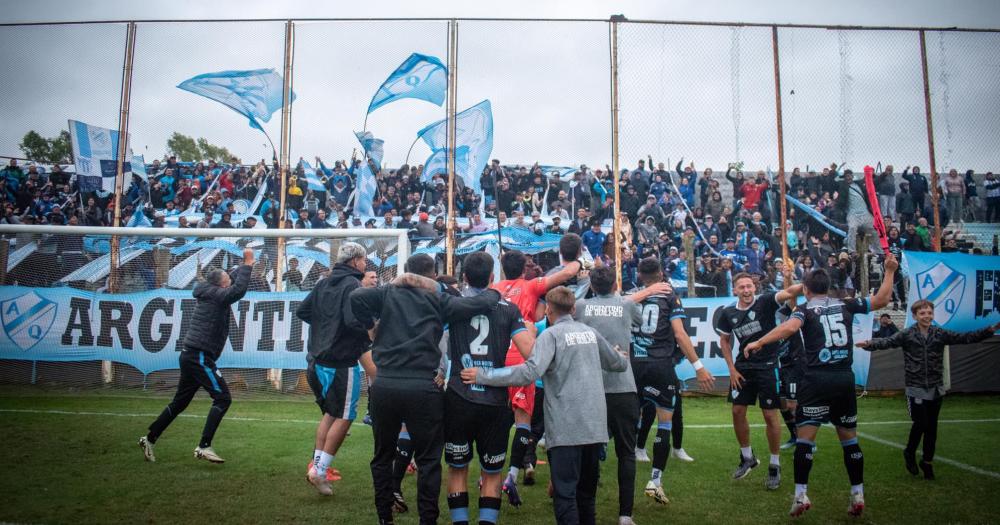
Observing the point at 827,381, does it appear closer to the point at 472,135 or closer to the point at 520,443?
the point at 520,443

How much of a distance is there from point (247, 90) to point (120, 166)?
2.99 m

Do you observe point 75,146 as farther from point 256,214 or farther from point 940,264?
point 940,264

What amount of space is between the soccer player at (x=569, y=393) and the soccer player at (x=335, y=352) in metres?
2.12

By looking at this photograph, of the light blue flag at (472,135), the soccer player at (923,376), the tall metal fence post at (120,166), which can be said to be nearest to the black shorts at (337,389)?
the soccer player at (923,376)

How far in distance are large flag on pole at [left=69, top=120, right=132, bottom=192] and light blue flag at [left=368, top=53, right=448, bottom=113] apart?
5.74 metres

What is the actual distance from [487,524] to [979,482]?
5.71 m

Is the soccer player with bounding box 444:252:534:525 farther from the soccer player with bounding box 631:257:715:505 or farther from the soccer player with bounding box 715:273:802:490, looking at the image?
the soccer player with bounding box 715:273:802:490

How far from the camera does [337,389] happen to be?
649 centimetres

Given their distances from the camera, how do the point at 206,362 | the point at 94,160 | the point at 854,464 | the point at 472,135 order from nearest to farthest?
1. the point at 854,464
2. the point at 206,362
3. the point at 472,135
4. the point at 94,160

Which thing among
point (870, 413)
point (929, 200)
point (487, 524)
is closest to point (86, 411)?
point (487, 524)

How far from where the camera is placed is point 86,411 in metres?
10.4

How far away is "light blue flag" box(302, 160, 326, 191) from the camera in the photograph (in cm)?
1579

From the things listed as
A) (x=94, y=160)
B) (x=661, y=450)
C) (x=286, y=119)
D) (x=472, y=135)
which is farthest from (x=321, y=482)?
(x=94, y=160)

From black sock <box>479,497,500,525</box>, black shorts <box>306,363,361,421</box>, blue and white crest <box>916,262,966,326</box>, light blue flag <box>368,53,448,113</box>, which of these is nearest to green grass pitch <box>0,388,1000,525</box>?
black shorts <box>306,363,361,421</box>
